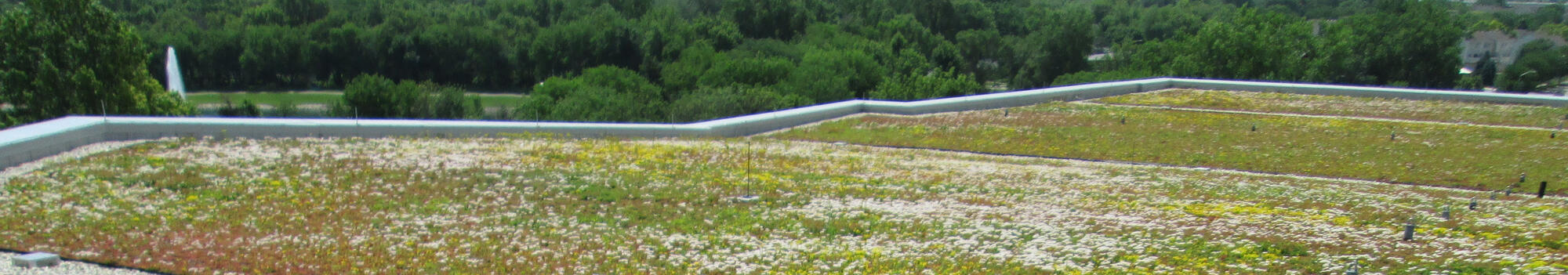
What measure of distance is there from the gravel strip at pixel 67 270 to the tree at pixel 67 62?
1768 centimetres

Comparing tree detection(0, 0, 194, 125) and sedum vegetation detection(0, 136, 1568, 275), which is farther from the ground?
tree detection(0, 0, 194, 125)

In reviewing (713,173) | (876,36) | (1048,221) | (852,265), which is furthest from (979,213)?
(876,36)

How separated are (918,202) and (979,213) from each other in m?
1.21

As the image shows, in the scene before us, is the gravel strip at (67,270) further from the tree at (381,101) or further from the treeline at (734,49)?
the tree at (381,101)

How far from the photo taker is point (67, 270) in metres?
12.3

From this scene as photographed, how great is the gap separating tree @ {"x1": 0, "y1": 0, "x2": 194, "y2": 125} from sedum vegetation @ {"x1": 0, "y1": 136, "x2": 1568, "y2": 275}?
937 centimetres

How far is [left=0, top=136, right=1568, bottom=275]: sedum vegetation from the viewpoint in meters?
13.2

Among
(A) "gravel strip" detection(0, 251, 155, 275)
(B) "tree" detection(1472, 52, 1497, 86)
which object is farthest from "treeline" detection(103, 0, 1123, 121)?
(A) "gravel strip" detection(0, 251, 155, 275)

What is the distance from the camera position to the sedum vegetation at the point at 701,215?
1318 centimetres

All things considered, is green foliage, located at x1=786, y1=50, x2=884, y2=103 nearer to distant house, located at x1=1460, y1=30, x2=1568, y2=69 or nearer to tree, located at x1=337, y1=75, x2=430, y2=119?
tree, located at x1=337, y1=75, x2=430, y2=119

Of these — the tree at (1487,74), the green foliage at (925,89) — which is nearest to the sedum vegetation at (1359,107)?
the green foliage at (925,89)

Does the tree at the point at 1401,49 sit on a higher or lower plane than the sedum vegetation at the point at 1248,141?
higher

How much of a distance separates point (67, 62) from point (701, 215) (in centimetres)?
2101

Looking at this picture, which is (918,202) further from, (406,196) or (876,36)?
(876,36)
